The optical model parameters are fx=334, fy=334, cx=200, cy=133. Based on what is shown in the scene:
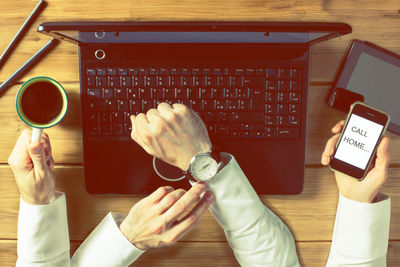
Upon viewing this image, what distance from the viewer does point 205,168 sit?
701mm

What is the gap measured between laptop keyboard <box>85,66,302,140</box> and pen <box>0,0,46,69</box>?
0.20 meters

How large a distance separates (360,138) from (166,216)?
18.8 inches

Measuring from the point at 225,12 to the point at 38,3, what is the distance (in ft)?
1.49

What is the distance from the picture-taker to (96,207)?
855mm

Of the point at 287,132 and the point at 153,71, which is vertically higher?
the point at 153,71

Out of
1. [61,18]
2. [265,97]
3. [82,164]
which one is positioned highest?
[61,18]

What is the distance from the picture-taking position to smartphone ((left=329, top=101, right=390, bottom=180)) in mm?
767

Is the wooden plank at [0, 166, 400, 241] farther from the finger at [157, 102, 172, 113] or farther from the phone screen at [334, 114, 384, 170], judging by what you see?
the finger at [157, 102, 172, 113]

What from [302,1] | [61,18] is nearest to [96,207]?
[61,18]

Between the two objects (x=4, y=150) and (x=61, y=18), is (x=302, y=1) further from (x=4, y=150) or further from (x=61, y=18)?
(x=4, y=150)

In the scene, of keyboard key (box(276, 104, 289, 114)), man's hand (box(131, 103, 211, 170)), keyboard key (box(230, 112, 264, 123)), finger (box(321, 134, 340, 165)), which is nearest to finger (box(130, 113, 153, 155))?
man's hand (box(131, 103, 211, 170))

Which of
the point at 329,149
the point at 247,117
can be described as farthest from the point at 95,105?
the point at 329,149

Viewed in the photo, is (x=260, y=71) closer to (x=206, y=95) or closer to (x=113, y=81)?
(x=206, y=95)

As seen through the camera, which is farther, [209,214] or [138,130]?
[209,214]
